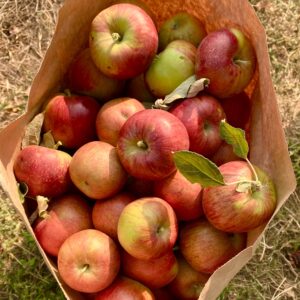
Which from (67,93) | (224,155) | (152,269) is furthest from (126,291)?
(67,93)

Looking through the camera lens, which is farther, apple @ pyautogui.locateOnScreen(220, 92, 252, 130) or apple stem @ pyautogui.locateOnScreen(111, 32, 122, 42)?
apple @ pyautogui.locateOnScreen(220, 92, 252, 130)

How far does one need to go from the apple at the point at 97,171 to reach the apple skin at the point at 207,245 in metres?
0.21

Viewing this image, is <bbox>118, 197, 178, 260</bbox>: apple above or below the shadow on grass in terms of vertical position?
above

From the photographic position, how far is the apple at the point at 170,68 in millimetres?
1440

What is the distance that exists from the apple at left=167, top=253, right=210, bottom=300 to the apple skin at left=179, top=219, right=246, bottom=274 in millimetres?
24

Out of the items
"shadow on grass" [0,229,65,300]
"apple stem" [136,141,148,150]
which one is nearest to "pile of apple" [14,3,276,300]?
"apple stem" [136,141,148,150]

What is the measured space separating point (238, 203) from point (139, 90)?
478 mm

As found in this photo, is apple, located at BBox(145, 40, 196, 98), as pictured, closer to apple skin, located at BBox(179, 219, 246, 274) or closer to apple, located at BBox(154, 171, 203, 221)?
apple, located at BBox(154, 171, 203, 221)

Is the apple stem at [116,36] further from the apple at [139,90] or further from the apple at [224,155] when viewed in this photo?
the apple at [224,155]

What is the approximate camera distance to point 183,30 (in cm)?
154

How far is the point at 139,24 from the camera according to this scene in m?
1.40

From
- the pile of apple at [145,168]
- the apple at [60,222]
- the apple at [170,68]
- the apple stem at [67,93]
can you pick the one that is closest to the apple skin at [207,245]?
the pile of apple at [145,168]

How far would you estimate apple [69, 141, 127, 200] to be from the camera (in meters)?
1.33

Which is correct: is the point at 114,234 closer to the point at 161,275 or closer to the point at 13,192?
the point at 161,275
